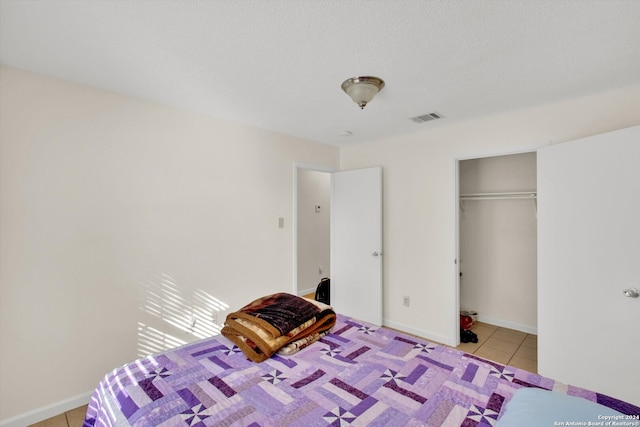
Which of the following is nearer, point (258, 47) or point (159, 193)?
point (258, 47)

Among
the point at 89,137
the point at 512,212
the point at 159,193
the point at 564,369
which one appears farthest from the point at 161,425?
the point at 512,212

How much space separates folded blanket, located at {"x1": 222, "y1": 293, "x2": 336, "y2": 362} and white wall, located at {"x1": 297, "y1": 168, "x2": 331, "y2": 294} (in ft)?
9.39

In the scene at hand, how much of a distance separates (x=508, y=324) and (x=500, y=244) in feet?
3.19

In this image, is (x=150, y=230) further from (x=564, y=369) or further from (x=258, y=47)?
(x=564, y=369)

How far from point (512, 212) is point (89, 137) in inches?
169

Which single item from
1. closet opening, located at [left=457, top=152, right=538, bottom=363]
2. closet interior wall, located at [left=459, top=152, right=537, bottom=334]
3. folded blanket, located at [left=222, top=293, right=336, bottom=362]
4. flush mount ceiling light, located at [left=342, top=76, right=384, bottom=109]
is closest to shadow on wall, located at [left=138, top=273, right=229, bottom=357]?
folded blanket, located at [left=222, top=293, right=336, bottom=362]

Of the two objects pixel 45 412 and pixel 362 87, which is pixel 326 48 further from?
pixel 45 412

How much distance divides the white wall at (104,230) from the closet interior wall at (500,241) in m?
2.81

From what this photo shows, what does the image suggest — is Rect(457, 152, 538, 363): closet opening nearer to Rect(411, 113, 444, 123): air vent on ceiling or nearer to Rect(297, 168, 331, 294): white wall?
Rect(411, 113, 444, 123): air vent on ceiling

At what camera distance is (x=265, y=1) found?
130 cm

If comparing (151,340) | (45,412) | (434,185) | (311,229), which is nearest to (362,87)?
(434,185)

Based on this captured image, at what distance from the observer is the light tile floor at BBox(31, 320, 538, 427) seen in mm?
2788

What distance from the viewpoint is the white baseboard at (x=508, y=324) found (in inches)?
135

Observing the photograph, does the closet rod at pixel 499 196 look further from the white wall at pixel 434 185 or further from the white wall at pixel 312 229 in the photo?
the white wall at pixel 312 229
